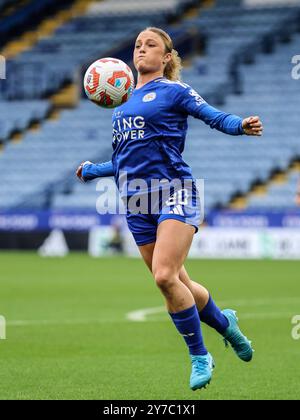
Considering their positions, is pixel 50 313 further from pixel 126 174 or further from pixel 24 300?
pixel 126 174

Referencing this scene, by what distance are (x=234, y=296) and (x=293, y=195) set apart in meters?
14.2

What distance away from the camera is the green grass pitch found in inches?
289

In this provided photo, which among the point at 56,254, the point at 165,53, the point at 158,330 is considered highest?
the point at 165,53

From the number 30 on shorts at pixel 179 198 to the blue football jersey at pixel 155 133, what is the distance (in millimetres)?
122

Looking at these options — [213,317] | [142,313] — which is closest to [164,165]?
[213,317]

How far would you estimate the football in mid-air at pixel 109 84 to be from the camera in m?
7.49

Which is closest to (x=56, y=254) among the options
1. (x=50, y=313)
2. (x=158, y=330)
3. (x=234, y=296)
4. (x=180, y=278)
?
(x=234, y=296)

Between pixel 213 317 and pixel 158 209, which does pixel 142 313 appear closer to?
pixel 213 317

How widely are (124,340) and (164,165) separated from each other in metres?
3.77

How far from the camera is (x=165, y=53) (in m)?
7.36

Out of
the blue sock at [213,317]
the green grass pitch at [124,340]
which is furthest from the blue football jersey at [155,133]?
the green grass pitch at [124,340]

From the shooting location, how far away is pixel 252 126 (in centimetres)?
656

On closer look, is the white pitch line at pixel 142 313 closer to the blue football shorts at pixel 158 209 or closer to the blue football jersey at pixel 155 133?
the blue football shorts at pixel 158 209

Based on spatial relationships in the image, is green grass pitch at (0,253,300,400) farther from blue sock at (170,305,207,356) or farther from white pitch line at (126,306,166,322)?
blue sock at (170,305,207,356)
